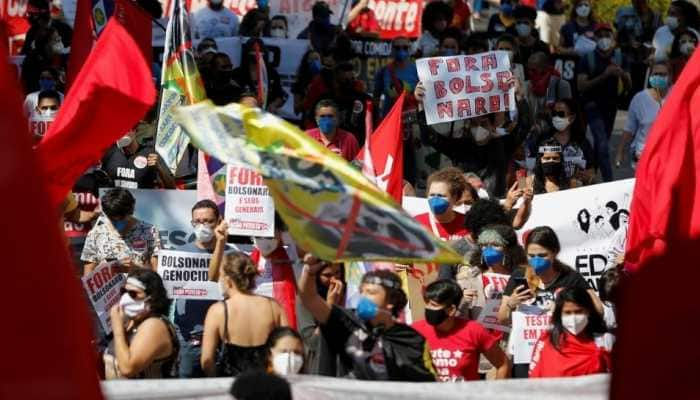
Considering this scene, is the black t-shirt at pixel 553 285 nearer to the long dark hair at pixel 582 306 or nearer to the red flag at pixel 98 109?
Result: the long dark hair at pixel 582 306

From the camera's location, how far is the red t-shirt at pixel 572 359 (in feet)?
31.2

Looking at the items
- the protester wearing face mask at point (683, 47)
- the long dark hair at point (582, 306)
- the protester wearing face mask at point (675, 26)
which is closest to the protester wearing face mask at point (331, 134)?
the long dark hair at point (582, 306)

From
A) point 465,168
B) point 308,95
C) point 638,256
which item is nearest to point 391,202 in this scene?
point 638,256

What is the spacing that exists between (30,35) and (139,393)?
10040 millimetres

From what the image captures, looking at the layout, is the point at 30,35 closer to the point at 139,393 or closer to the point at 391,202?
the point at 139,393

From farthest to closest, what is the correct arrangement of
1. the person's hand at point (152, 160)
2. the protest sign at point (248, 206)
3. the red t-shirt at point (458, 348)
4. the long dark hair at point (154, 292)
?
the person's hand at point (152, 160), the protest sign at point (248, 206), the long dark hair at point (154, 292), the red t-shirt at point (458, 348)

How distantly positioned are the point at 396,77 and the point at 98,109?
9.38 m

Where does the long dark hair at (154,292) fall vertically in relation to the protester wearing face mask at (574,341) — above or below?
above

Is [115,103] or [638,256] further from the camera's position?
[638,256]

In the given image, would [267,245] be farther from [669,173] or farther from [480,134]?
[480,134]

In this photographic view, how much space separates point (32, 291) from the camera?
16.2 feet

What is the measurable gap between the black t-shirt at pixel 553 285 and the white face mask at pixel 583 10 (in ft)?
35.9

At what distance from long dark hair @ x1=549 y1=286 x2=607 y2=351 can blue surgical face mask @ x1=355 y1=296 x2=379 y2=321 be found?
1.16m

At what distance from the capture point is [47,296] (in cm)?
496
